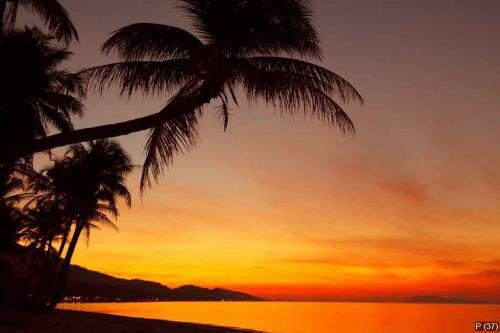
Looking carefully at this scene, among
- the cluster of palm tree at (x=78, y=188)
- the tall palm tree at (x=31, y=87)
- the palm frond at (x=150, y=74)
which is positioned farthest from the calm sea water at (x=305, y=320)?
the palm frond at (x=150, y=74)

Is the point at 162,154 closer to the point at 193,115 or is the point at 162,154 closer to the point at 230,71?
the point at 193,115

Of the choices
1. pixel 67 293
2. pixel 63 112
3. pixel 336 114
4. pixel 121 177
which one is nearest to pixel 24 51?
pixel 63 112

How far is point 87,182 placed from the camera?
27.2 meters

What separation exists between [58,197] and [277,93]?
83.7ft

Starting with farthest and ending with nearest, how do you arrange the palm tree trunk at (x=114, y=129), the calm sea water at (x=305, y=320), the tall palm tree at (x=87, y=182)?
1. the calm sea water at (x=305, y=320)
2. the tall palm tree at (x=87, y=182)
3. the palm tree trunk at (x=114, y=129)

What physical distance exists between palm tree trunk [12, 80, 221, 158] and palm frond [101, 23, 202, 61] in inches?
49.0

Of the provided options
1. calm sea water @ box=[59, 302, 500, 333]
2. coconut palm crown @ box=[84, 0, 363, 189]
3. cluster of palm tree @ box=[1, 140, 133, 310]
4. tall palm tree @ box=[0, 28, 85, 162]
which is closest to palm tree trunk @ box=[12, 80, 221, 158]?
coconut palm crown @ box=[84, 0, 363, 189]

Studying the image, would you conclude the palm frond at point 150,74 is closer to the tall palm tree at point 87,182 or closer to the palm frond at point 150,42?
the palm frond at point 150,42

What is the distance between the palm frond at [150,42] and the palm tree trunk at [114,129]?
124 centimetres

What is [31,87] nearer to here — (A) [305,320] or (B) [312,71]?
(B) [312,71]

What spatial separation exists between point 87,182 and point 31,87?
572 inches

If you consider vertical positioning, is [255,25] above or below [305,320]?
above

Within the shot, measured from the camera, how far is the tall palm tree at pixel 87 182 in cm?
2717

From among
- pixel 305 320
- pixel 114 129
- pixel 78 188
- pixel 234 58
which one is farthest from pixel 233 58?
pixel 305 320
